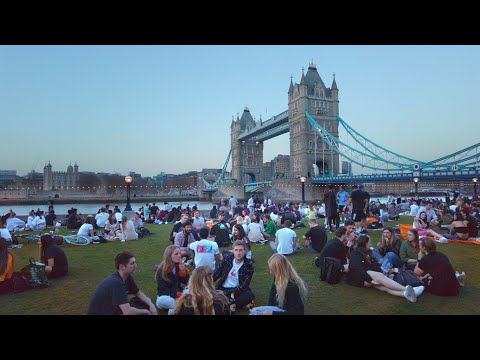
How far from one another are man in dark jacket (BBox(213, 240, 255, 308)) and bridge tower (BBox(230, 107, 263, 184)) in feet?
290

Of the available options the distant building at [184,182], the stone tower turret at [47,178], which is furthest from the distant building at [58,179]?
the distant building at [184,182]

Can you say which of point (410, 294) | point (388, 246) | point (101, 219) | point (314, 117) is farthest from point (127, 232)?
point (314, 117)

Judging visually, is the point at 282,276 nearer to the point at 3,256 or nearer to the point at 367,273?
the point at 367,273

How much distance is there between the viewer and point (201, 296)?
3578 millimetres

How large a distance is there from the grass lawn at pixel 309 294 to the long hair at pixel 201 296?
55.7 inches

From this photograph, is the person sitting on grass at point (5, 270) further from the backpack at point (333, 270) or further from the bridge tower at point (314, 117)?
the bridge tower at point (314, 117)

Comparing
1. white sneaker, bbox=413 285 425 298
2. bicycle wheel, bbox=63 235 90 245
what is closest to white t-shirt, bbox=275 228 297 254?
white sneaker, bbox=413 285 425 298

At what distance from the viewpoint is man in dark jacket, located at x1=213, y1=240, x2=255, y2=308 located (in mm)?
4859

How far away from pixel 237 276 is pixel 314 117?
6046 cm

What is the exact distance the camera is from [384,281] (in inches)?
215

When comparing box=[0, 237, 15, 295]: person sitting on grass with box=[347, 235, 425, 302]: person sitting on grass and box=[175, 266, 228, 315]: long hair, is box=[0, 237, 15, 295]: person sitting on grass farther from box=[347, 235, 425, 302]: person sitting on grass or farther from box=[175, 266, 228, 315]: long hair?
box=[347, 235, 425, 302]: person sitting on grass
